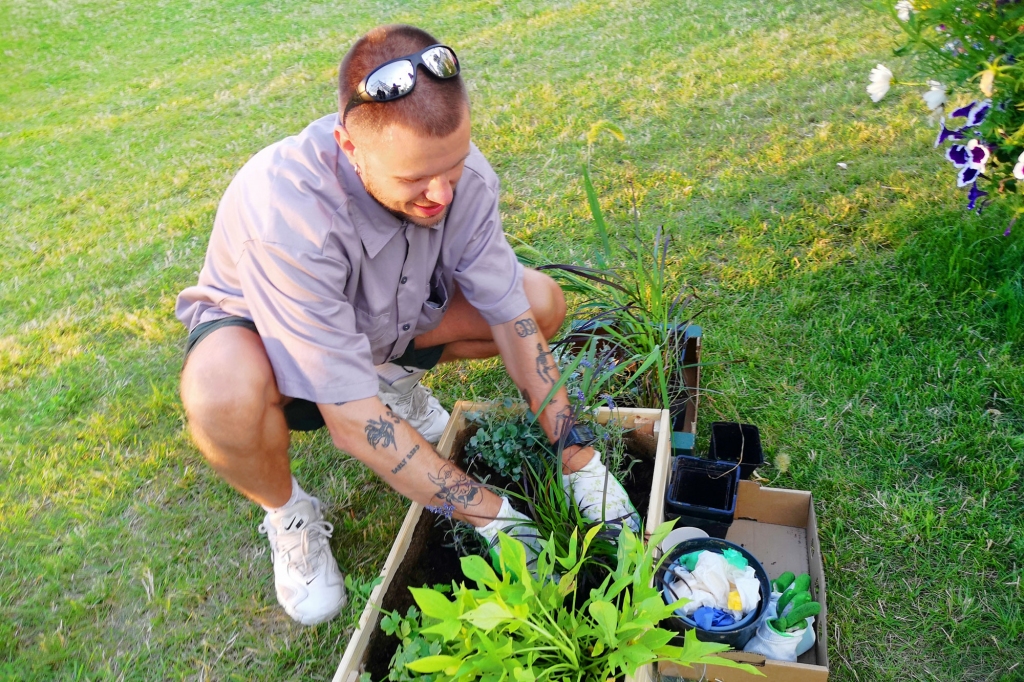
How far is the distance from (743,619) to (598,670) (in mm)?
391

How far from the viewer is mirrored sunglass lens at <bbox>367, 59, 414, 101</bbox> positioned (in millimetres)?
1433

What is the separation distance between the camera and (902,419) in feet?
7.02

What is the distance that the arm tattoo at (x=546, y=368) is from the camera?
1.84m

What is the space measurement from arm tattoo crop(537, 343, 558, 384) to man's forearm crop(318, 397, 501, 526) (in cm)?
35

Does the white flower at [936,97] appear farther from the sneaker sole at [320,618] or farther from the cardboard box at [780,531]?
the sneaker sole at [320,618]

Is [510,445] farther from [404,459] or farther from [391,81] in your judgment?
[391,81]

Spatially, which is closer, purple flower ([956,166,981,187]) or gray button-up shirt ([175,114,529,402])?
gray button-up shirt ([175,114,529,402])

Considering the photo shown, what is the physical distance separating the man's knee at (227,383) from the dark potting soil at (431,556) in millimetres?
491

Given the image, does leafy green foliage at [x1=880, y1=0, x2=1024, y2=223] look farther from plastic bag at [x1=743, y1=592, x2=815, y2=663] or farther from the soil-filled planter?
plastic bag at [x1=743, y1=592, x2=815, y2=663]

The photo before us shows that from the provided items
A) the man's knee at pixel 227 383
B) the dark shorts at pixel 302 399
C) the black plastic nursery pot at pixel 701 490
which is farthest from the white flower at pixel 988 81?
the man's knee at pixel 227 383

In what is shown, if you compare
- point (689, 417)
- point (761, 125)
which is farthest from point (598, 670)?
point (761, 125)

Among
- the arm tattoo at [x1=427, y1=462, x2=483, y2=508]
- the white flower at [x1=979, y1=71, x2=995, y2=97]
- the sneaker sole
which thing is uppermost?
the white flower at [x1=979, y1=71, x2=995, y2=97]

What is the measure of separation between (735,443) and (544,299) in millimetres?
671

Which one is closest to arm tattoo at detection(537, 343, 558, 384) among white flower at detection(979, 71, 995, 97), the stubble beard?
the stubble beard
